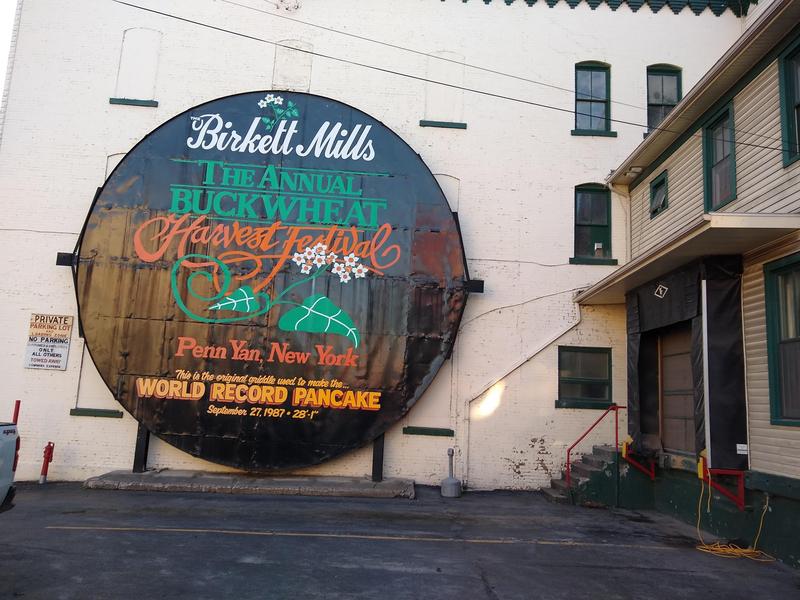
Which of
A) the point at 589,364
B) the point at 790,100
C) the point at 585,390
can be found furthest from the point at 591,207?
the point at 790,100

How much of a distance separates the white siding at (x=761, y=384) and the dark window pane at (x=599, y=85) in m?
6.81

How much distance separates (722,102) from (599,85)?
4.74 metres

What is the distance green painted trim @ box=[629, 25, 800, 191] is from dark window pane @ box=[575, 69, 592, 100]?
239 cm

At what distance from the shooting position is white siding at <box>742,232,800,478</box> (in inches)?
323

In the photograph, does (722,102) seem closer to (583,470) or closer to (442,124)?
(442,124)

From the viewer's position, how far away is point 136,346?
12.8 meters

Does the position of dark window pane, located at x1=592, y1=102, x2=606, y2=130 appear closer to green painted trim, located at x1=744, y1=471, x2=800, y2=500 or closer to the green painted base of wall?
the green painted base of wall

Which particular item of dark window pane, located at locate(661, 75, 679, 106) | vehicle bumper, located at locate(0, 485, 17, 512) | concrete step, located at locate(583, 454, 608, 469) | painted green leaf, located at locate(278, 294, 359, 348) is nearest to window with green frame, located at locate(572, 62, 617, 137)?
dark window pane, located at locate(661, 75, 679, 106)

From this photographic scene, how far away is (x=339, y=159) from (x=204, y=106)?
10.2ft

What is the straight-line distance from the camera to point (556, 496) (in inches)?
476

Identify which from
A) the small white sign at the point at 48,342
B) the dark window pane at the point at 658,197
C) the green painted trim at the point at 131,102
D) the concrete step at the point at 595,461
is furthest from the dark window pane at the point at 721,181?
the small white sign at the point at 48,342

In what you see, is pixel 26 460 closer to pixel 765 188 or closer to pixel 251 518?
pixel 251 518

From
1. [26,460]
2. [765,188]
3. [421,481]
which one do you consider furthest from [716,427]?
[26,460]

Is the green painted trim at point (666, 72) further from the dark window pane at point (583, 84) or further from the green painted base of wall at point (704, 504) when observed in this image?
the green painted base of wall at point (704, 504)
